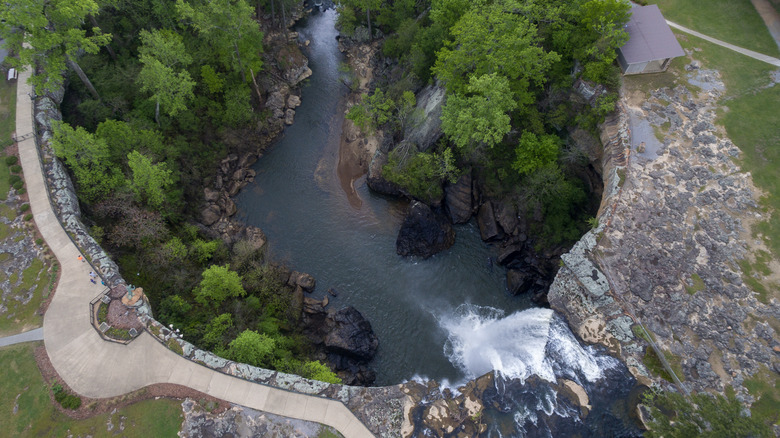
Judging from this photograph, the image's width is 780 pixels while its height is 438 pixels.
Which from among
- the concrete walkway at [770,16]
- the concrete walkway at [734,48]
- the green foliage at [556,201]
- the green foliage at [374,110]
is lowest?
the green foliage at [556,201]

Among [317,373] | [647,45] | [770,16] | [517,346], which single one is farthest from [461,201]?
[770,16]

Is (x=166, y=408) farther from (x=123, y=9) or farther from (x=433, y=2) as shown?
(x=433, y=2)

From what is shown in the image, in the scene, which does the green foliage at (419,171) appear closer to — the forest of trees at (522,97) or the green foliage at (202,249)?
the forest of trees at (522,97)

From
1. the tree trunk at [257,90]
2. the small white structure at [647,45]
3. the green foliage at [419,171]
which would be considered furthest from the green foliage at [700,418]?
the tree trunk at [257,90]

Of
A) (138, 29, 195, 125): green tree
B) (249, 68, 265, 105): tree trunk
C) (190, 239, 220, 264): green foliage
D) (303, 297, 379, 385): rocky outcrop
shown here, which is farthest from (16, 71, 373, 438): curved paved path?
(249, 68, 265, 105): tree trunk

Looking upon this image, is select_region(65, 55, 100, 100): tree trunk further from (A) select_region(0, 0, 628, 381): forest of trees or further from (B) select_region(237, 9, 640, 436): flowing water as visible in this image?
(B) select_region(237, 9, 640, 436): flowing water

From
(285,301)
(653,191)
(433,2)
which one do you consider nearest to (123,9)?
(433,2)

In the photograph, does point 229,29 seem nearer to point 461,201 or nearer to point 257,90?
point 257,90
